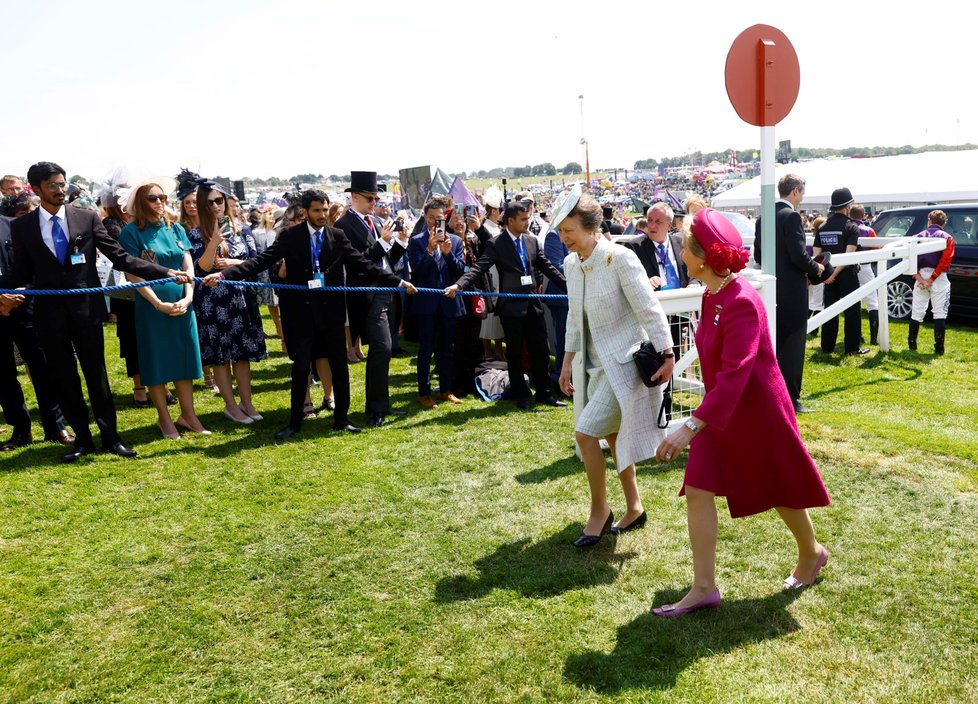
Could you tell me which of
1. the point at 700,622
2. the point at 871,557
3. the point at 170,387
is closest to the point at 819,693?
the point at 700,622

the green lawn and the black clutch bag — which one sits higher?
the black clutch bag

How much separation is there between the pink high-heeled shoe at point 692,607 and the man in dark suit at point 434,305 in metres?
4.61

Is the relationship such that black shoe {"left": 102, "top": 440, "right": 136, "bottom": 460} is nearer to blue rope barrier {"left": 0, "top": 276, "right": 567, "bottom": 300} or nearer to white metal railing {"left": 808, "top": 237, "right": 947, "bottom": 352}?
blue rope barrier {"left": 0, "top": 276, "right": 567, "bottom": 300}

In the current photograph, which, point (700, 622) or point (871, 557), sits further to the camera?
point (871, 557)

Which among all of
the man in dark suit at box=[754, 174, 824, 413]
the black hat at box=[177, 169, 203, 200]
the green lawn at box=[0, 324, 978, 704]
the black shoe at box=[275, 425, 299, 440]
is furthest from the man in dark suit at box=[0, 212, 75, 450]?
the man in dark suit at box=[754, 174, 824, 413]

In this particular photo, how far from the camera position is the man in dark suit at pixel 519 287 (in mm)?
7805

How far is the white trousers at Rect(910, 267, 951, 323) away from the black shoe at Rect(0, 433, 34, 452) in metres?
10.1

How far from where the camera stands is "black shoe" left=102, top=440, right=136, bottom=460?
21.7ft

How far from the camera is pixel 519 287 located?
795cm

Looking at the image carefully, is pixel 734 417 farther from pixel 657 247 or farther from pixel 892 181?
pixel 892 181

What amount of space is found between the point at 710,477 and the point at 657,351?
37.8 inches

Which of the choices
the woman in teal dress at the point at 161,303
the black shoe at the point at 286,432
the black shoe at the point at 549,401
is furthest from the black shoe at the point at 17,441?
the black shoe at the point at 549,401

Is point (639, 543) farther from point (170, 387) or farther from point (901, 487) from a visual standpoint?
point (170, 387)

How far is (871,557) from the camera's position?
172 inches
